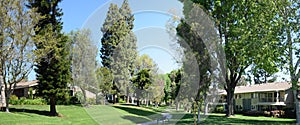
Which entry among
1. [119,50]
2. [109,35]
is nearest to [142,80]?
[119,50]

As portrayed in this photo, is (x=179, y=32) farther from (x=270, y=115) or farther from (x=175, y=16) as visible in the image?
(x=270, y=115)

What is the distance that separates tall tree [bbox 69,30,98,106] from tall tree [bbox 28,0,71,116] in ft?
39.4

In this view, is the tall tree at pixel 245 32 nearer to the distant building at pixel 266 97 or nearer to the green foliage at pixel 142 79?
the distant building at pixel 266 97

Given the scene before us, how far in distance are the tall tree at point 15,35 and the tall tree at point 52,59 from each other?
690mm

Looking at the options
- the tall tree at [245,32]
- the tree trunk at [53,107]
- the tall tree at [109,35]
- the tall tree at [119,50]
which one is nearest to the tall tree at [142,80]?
the tall tree at [119,50]

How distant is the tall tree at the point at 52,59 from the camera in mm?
22234

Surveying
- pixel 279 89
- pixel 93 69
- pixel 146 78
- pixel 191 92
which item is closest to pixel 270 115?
pixel 279 89

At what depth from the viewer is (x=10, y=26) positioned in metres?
21.0

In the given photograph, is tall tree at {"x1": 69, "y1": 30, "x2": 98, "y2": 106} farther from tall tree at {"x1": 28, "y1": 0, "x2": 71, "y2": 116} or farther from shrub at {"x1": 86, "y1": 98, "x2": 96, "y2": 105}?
tall tree at {"x1": 28, "y1": 0, "x2": 71, "y2": 116}

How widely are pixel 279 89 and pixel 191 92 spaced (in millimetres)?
20805

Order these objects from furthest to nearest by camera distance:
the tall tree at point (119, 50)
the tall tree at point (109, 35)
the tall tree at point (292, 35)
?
the tall tree at point (109, 35), the tall tree at point (119, 50), the tall tree at point (292, 35)

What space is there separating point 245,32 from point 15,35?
649 inches

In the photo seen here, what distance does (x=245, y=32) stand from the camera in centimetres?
2022

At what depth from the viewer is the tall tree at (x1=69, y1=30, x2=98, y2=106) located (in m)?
35.2
